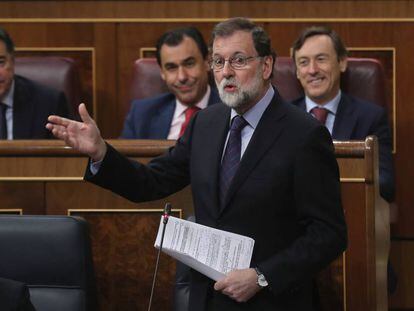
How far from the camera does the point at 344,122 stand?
6.51 feet

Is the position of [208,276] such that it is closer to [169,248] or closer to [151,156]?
[169,248]

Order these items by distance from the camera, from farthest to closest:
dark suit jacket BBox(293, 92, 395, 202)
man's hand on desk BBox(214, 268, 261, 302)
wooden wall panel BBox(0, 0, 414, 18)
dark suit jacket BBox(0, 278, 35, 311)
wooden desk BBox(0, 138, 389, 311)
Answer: wooden wall panel BBox(0, 0, 414, 18)
dark suit jacket BBox(293, 92, 395, 202)
wooden desk BBox(0, 138, 389, 311)
man's hand on desk BBox(214, 268, 261, 302)
dark suit jacket BBox(0, 278, 35, 311)

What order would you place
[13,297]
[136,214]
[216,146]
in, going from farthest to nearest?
1. [136,214]
2. [216,146]
3. [13,297]

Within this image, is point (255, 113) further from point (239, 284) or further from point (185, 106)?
point (185, 106)

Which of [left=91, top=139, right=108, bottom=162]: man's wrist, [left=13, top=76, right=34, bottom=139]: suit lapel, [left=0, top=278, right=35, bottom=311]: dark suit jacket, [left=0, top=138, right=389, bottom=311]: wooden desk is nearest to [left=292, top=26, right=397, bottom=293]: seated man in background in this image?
[left=0, top=138, right=389, bottom=311]: wooden desk

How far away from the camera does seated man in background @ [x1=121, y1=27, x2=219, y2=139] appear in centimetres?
210

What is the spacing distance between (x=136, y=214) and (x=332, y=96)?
0.67 meters

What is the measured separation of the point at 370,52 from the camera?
2.23m

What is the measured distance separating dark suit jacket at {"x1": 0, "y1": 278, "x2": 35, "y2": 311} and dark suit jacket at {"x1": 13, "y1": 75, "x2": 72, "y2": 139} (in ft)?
2.81

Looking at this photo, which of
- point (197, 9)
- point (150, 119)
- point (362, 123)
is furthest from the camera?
point (197, 9)

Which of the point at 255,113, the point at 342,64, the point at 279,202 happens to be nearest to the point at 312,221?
the point at 279,202

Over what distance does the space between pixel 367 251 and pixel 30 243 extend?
51cm

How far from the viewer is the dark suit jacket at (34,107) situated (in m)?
1.99

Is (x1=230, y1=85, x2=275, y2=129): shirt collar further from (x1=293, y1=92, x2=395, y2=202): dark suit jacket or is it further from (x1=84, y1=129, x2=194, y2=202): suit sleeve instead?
(x1=293, y1=92, x2=395, y2=202): dark suit jacket
